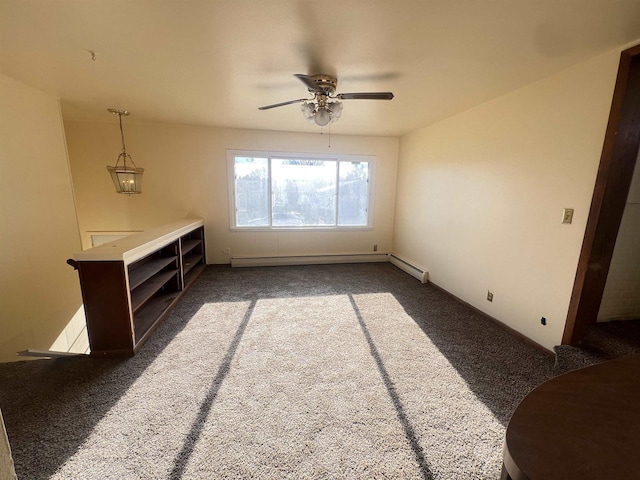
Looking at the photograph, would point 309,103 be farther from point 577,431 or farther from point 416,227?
point 416,227

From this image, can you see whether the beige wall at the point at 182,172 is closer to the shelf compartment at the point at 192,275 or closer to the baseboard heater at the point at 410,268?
the shelf compartment at the point at 192,275

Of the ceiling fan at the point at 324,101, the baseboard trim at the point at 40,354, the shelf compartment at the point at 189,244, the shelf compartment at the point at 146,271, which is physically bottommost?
the baseboard trim at the point at 40,354

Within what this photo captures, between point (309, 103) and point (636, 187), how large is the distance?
102 inches

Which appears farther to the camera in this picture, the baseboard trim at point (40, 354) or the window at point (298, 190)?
the window at point (298, 190)

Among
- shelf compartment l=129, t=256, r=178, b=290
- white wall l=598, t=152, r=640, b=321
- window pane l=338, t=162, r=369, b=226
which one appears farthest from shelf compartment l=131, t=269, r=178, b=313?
white wall l=598, t=152, r=640, b=321

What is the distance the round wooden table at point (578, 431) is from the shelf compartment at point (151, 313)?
8.60 feet

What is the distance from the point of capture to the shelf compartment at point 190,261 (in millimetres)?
3732

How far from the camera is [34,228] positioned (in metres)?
2.57

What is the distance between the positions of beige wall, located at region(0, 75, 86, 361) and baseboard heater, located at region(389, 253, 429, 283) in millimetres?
4448

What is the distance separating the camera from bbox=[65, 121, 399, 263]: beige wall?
4012 millimetres

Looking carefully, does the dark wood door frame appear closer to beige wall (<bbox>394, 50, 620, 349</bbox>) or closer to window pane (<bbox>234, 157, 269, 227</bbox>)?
beige wall (<bbox>394, 50, 620, 349</bbox>)

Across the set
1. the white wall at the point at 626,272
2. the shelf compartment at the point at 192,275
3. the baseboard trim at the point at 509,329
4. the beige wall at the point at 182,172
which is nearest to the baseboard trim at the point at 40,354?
the shelf compartment at the point at 192,275

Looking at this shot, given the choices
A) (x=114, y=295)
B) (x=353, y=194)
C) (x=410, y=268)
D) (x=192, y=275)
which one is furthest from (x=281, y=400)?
(x=353, y=194)

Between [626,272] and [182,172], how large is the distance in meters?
5.30
